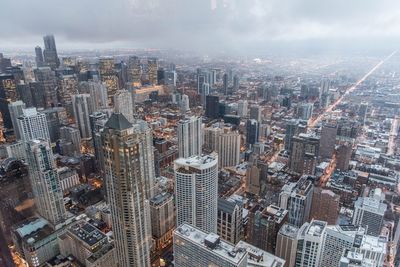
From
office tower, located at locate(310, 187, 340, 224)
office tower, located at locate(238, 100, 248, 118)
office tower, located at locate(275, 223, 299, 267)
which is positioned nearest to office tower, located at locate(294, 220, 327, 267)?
office tower, located at locate(275, 223, 299, 267)

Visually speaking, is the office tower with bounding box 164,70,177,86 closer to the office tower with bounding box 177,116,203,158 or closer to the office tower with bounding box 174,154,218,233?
the office tower with bounding box 177,116,203,158

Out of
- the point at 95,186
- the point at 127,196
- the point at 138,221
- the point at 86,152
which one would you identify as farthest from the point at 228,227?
the point at 86,152

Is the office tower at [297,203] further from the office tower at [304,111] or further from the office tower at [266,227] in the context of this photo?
the office tower at [304,111]

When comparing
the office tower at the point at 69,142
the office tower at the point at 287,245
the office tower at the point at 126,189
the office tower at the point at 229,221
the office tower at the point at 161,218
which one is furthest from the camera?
the office tower at the point at 69,142

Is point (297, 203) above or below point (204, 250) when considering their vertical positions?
below

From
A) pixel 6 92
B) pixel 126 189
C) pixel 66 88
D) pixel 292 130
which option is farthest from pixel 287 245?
pixel 66 88

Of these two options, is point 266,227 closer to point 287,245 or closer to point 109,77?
point 287,245

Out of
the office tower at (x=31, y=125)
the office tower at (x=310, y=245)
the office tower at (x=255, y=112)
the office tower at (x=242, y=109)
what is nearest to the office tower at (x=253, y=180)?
the office tower at (x=310, y=245)
